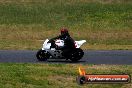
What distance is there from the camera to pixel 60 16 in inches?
1734

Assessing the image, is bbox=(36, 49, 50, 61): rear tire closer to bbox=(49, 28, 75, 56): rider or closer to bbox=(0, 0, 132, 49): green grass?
bbox=(49, 28, 75, 56): rider

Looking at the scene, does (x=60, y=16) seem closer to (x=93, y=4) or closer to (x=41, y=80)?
(x=93, y=4)

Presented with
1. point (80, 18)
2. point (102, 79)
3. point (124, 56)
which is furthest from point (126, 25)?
point (102, 79)

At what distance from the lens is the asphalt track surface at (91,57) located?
892 inches

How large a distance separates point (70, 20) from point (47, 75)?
1010 inches

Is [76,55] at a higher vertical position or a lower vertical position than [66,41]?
lower

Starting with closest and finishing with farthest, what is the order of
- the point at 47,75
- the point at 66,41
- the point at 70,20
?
the point at 47,75 < the point at 66,41 < the point at 70,20


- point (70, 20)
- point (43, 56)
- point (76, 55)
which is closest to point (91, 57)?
point (76, 55)

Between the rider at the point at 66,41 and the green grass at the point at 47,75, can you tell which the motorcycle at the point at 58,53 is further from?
the green grass at the point at 47,75

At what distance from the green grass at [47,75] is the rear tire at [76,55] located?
2.58 meters

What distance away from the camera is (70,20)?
1692 inches

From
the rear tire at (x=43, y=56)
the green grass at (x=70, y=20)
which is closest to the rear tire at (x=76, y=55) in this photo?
the rear tire at (x=43, y=56)

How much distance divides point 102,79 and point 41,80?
7.47 ft

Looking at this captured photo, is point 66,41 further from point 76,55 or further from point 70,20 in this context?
point 70,20
